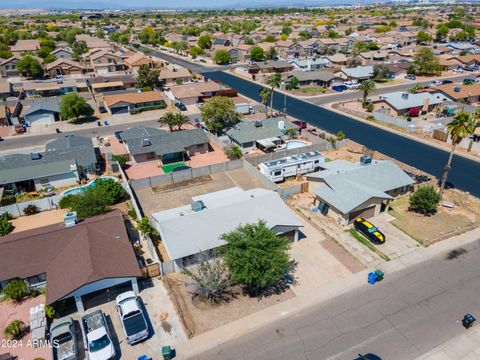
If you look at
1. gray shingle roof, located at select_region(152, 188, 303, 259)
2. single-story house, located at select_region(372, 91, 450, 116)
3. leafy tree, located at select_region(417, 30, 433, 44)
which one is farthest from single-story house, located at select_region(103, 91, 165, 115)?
leafy tree, located at select_region(417, 30, 433, 44)

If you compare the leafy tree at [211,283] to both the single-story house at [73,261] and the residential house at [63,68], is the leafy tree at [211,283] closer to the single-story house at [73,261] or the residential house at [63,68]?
the single-story house at [73,261]

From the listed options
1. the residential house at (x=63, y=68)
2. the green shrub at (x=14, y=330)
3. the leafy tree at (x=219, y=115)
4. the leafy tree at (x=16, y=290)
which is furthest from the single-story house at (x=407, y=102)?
the residential house at (x=63, y=68)

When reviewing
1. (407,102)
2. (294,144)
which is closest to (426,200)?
(294,144)

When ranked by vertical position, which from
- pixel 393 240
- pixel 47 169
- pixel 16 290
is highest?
pixel 47 169

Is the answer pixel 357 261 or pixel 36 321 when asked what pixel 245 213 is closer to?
pixel 357 261

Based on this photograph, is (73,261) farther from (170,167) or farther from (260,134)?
(260,134)

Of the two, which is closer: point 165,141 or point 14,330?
point 14,330

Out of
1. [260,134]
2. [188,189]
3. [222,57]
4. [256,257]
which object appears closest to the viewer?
[256,257]

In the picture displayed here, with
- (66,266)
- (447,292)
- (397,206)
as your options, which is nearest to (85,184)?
(66,266)
